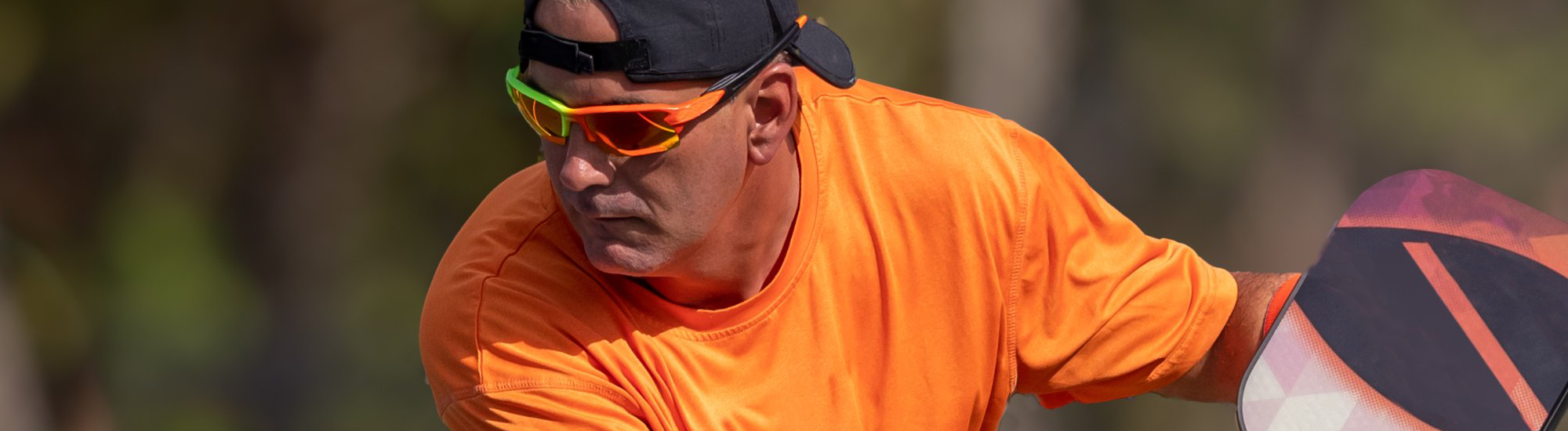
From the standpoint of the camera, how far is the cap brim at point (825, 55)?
157cm

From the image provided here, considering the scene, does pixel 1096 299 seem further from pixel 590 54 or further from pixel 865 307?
pixel 590 54

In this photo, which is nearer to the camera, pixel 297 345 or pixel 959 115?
pixel 959 115

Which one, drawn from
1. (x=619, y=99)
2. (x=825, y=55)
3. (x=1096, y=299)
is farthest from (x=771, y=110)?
(x=1096, y=299)

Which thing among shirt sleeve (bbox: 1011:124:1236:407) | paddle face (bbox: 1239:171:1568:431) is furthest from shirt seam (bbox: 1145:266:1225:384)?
paddle face (bbox: 1239:171:1568:431)

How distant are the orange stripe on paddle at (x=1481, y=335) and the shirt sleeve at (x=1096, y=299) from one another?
23 cm

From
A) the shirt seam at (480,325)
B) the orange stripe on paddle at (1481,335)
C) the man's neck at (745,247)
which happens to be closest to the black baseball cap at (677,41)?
the man's neck at (745,247)

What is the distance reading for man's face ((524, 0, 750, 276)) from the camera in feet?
4.65

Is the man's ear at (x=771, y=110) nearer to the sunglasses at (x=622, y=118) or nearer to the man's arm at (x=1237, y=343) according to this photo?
the sunglasses at (x=622, y=118)

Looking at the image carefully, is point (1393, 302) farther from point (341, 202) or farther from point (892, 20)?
point (341, 202)

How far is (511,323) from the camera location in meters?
1.61

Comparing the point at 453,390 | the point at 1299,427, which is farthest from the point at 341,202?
the point at 1299,427

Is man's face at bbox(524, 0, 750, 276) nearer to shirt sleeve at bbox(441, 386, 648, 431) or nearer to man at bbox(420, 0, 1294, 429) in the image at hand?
man at bbox(420, 0, 1294, 429)

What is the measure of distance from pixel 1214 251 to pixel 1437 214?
3488mm

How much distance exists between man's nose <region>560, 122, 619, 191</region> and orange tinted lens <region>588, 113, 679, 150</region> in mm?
16
